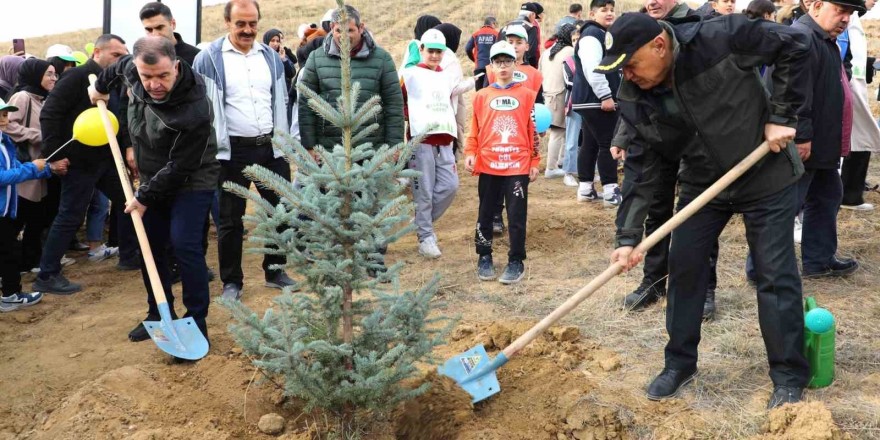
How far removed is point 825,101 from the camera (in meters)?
5.16

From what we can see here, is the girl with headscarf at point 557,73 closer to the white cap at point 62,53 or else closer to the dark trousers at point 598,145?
the dark trousers at point 598,145

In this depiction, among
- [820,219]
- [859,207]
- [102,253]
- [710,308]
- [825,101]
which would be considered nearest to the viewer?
[710,308]

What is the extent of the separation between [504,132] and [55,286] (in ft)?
12.5

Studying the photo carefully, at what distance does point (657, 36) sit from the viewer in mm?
3398

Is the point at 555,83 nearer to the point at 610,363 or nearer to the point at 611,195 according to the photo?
the point at 611,195

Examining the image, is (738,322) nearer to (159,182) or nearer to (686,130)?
(686,130)

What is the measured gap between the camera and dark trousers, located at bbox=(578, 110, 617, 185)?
7688 millimetres

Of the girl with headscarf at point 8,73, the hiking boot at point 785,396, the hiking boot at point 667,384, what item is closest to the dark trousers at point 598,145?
the hiking boot at point 667,384

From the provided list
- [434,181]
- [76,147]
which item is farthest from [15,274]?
[434,181]

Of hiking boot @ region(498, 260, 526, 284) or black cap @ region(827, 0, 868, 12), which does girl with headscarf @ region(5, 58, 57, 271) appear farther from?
black cap @ region(827, 0, 868, 12)

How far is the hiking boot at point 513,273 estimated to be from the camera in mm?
6164

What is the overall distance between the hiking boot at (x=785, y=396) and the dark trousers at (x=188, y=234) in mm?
3232

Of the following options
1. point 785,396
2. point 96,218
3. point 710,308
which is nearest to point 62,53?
point 96,218

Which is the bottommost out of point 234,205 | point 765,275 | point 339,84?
point 234,205
